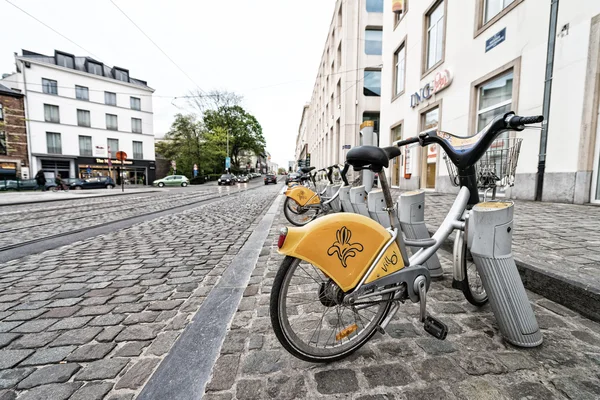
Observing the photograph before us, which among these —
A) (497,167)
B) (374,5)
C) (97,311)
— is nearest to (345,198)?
(497,167)

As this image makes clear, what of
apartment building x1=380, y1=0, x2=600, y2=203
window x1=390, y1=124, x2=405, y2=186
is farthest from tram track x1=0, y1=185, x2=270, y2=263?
window x1=390, y1=124, x2=405, y2=186

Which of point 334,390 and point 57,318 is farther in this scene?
point 57,318

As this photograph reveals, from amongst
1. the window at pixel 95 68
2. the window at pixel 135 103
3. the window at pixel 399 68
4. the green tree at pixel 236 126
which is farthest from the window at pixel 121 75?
the window at pixel 399 68

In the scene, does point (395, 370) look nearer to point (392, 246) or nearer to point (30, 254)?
point (392, 246)

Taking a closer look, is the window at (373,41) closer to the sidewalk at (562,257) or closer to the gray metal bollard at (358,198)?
the sidewalk at (562,257)

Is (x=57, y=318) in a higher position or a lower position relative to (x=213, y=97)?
lower

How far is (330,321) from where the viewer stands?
210 centimetres

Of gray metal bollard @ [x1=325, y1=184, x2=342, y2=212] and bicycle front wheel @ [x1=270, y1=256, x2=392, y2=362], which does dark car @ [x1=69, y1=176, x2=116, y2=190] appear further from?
bicycle front wheel @ [x1=270, y1=256, x2=392, y2=362]

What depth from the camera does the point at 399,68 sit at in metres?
15.2

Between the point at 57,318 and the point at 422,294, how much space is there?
2785mm

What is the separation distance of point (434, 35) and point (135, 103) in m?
39.3

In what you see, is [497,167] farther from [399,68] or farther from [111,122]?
[111,122]

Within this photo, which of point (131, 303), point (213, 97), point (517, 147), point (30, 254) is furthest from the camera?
point (213, 97)

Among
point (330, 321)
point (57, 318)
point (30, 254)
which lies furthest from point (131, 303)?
point (30, 254)
